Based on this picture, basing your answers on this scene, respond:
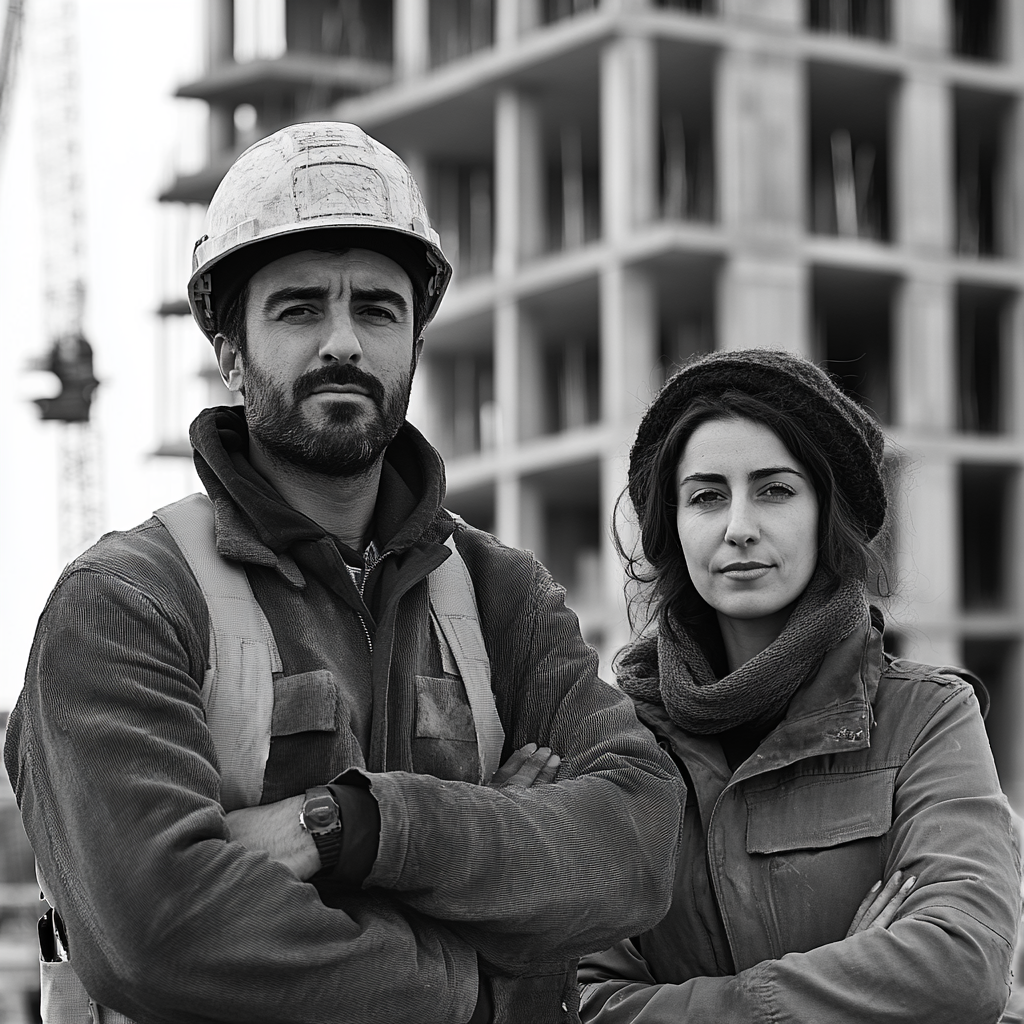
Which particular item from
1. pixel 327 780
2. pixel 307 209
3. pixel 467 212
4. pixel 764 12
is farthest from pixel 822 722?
pixel 467 212

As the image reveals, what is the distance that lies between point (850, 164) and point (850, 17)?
11.6ft

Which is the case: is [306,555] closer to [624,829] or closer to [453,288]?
[624,829]

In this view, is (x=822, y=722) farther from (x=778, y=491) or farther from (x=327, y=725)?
(x=327, y=725)

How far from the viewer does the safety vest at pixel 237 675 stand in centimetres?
408

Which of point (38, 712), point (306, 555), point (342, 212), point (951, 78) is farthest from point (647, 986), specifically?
point (951, 78)

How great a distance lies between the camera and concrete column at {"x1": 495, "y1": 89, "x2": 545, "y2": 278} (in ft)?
143

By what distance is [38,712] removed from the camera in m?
3.97

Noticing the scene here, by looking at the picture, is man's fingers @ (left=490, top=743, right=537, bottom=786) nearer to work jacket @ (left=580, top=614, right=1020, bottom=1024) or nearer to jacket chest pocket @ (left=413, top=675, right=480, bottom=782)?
jacket chest pocket @ (left=413, top=675, right=480, bottom=782)

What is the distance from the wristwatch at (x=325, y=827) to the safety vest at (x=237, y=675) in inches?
7.8

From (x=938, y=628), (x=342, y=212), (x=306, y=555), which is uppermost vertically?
(x=342, y=212)

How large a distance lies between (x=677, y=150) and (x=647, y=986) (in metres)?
41.7

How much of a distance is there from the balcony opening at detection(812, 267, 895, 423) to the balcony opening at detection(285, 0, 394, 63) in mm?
16579

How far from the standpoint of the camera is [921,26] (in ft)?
139

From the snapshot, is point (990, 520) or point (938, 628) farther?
point (990, 520)
